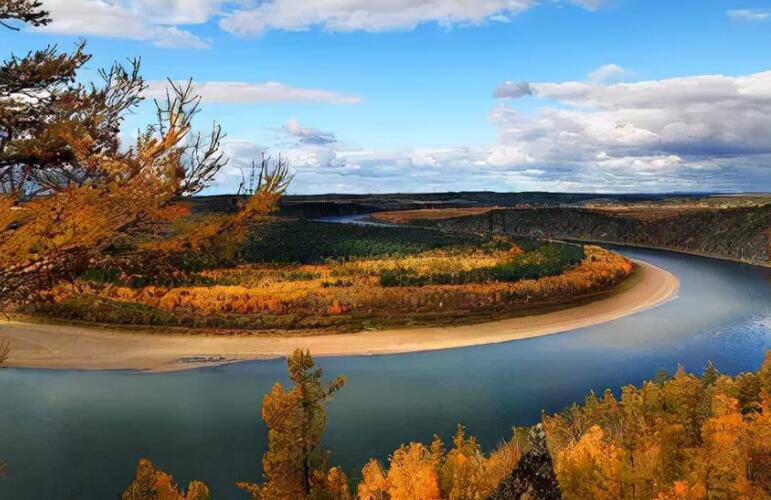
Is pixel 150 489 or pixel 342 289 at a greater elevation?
pixel 342 289

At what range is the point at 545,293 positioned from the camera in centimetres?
5869

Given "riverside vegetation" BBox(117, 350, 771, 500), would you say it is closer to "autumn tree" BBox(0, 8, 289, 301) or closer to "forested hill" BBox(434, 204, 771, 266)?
"autumn tree" BBox(0, 8, 289, 301)

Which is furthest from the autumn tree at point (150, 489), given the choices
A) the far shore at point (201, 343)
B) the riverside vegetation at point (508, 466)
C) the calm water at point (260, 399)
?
the far shore at point (201, 343)

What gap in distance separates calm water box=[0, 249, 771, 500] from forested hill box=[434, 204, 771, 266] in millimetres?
63804

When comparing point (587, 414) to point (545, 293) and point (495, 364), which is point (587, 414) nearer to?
point (495, 364)

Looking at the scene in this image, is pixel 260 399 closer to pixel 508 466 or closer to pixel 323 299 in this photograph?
pixel 508 466

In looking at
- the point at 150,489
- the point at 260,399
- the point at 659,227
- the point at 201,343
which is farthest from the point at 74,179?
the point at 659,227

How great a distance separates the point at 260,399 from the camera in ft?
113

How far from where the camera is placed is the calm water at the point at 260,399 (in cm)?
2608

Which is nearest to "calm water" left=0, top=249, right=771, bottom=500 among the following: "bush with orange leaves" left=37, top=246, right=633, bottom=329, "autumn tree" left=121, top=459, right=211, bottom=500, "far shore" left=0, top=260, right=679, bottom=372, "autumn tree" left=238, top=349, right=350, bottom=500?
"far shore" left=0, top=260, right=679, bottom=372

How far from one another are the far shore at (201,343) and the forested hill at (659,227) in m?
70.4

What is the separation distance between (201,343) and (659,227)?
119 m

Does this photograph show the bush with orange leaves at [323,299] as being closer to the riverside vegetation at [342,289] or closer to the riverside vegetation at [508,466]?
the riverside vegetation at [342,289]

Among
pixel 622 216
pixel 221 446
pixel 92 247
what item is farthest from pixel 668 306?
pixel 622 216
